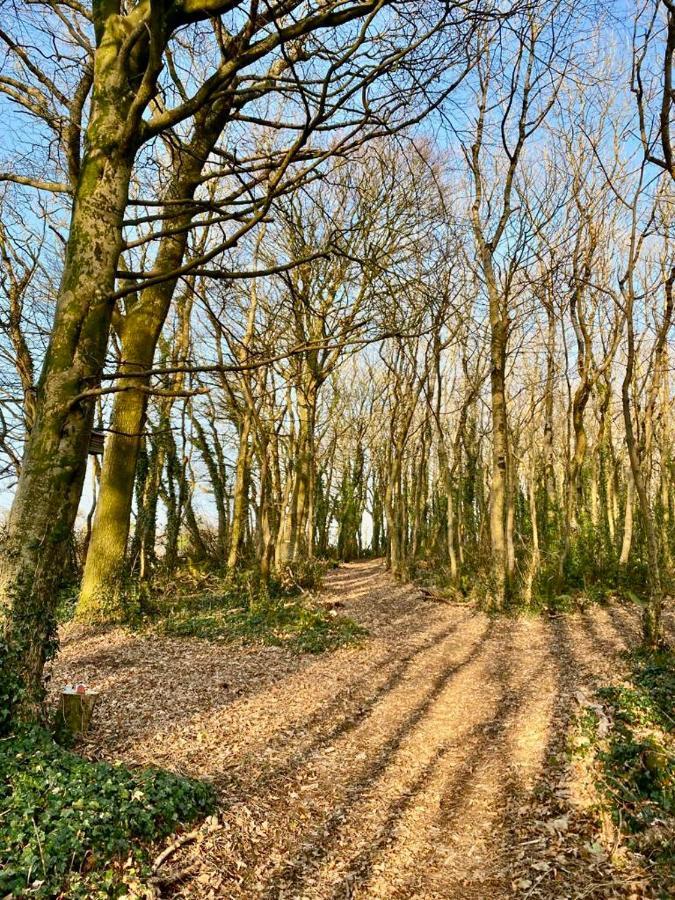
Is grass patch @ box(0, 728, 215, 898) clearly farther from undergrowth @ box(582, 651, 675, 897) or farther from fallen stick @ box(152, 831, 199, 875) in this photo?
undergrowth @ box(582, 651, 675, 897)

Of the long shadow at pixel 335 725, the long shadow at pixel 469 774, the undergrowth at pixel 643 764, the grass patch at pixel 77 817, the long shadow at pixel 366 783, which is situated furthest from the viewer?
the long shadow at pixel 335 725

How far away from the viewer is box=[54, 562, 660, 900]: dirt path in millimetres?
3336

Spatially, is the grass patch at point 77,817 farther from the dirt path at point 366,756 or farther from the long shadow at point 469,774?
the long shadow at point 469,774

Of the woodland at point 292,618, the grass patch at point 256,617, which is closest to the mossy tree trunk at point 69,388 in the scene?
the woodland at point 292,618

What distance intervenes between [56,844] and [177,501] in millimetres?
12430

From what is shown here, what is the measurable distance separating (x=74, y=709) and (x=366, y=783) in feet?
8.01

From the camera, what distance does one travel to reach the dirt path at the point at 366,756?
10.9 feet

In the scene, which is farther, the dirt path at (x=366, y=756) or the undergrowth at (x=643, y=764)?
the dirt path at (x=366, y=756)

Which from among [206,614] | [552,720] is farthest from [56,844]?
[206,614]

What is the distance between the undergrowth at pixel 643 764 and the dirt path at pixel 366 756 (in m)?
0.25

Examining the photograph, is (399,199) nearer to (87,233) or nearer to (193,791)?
(87,233)

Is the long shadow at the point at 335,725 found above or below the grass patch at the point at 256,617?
below

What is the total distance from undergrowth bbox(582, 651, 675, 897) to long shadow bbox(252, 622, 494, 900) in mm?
1465

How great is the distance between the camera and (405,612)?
12.2 metres
